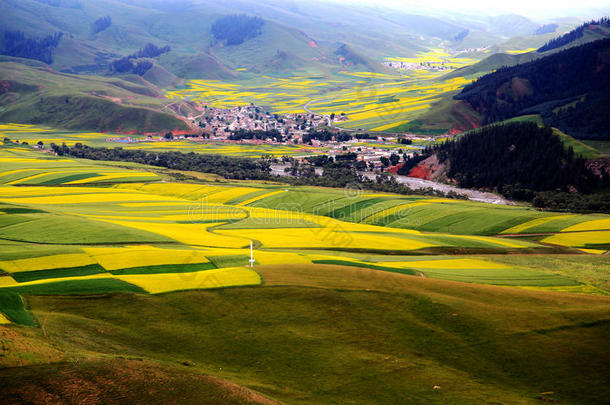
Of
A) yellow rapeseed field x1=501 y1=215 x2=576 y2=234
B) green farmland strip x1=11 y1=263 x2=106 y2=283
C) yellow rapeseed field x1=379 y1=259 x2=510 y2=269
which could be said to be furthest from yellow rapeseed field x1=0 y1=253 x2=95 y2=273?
yellow rapeseed field x1=501 y1=215 x2=576 y2=234

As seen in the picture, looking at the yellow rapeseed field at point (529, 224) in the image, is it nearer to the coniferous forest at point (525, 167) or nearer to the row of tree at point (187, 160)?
the coniferous forest at point (525, 167)

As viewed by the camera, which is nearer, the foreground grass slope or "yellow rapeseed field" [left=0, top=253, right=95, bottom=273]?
the foreground grass slope

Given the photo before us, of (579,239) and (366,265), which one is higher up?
(366,265)

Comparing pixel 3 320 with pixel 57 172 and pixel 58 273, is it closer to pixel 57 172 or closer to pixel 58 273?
pixel 58 273

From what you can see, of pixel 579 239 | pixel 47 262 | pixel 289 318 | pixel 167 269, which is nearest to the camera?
pixel 289 318

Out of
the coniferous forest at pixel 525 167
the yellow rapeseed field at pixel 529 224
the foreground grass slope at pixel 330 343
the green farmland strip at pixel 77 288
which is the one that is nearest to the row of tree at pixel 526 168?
the coniferous forest at pixel 525 167

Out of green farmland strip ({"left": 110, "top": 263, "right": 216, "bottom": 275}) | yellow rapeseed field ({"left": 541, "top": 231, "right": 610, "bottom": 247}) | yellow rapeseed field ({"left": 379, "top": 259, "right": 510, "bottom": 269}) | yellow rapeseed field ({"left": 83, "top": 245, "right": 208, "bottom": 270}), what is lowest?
yellow rapeseed field ({"left": 379, "top": 259, "right": 510, "bottom": 269})

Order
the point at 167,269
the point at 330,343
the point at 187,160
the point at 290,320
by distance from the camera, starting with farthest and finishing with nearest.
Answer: the point at 187,160
the point at 167,269
the point at 290,320
the point at 330,343

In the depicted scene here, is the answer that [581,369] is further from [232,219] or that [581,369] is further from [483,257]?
[232,219]

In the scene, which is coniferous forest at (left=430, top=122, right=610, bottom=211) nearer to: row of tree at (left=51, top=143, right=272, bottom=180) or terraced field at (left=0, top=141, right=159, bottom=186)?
row of tree at (left=51, top=143, right=272, bottom=180)

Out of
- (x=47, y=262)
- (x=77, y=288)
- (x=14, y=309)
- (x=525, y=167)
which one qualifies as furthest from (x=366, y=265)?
(x=525, y=167)
